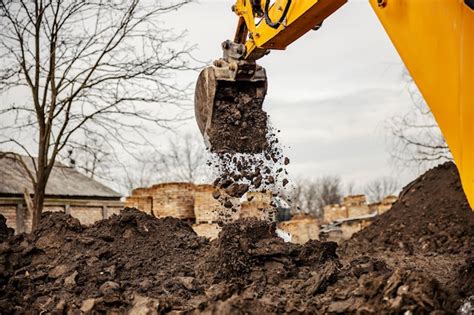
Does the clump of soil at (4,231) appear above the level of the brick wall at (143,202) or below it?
below

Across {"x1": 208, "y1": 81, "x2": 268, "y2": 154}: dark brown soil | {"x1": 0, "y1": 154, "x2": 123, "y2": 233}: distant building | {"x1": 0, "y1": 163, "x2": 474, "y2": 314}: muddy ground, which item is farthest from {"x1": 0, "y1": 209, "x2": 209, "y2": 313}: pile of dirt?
{"x1": 0, "y1": 154, "x2": 123, "y2": 233}: distant building

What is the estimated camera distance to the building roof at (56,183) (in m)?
19.8

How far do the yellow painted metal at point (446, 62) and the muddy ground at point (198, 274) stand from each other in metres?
1.30

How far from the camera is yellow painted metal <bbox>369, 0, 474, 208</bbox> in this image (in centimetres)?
340

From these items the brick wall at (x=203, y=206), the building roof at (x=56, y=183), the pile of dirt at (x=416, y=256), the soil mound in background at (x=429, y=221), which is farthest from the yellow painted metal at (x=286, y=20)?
the building roof at (x=56, y=183)

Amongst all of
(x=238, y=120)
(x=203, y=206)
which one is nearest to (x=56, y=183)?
(x=203, y=206)

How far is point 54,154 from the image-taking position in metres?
11.1

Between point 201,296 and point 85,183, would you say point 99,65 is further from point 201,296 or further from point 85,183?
point 85,183

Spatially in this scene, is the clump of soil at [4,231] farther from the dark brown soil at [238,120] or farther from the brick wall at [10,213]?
the brick wall at [10,213]

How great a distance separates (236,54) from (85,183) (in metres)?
20.7

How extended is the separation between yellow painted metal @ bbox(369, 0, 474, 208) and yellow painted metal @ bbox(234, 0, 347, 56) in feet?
3.35

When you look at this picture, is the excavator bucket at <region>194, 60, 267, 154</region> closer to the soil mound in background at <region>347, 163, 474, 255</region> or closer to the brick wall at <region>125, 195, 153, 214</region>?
the soil mound in background at <region>347, 163, 474, 255</region>

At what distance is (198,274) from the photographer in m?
5.55

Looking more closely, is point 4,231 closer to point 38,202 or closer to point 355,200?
point 38,202
